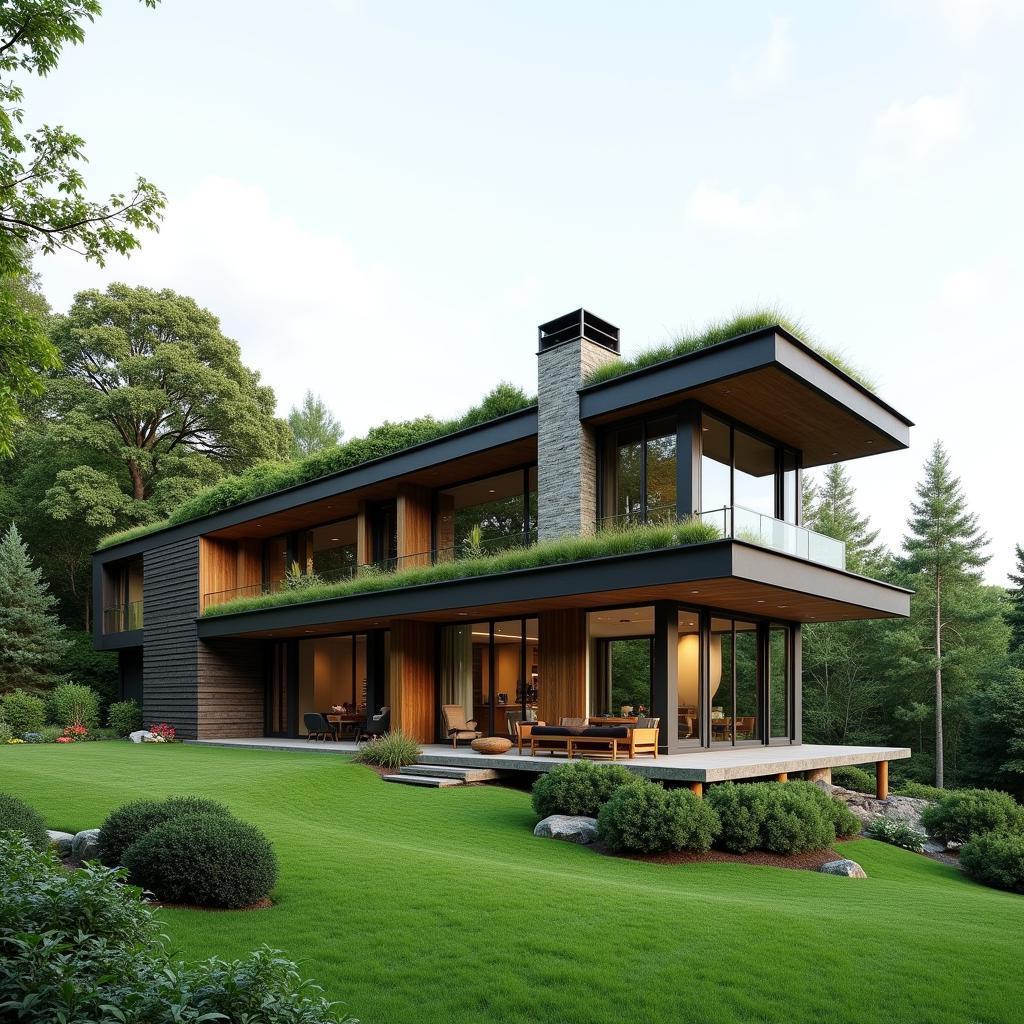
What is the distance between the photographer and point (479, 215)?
2277cm

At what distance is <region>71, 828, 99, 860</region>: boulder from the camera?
8414 mm

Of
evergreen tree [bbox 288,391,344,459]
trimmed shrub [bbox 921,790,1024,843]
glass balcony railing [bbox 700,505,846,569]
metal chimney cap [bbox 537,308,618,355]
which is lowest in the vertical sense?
trimmed shrub [bbox 921,790,1024,843]

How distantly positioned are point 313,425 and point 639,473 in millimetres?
33068

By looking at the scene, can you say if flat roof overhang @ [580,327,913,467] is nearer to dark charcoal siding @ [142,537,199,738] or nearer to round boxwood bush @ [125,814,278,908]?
round boxwood bush @ [125,814,278,908]

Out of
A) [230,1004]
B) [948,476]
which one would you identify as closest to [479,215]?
[230,1004]

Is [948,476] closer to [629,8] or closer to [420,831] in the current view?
[629,8]

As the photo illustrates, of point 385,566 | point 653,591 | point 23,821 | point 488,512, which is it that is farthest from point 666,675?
point 23,821

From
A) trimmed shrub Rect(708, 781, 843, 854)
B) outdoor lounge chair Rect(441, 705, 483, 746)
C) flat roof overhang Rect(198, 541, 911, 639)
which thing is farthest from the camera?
outdoor lounge chair Rect(441, 705, 483, 746)

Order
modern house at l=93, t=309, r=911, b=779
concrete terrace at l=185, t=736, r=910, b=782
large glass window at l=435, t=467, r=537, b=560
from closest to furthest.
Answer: concrete terrace at l=185, t=736, r=910, b=782 < modern house at l=93, t=309, r=911, b=779 < large glass window at l=435, t=467, r=537, b=560

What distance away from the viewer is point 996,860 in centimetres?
1134

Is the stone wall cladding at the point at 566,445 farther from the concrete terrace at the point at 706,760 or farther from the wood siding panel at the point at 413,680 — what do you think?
the wood siding panel at the point at 413,680

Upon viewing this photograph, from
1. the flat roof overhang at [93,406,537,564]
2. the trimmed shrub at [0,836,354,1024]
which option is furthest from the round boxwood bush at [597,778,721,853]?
the flat roof overhang at [93,406,537,564]

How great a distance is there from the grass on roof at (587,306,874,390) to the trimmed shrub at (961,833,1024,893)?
24.9 ft

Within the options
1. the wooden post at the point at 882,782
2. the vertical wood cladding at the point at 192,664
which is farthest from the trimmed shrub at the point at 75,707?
the wooden post at the point at 882,782
